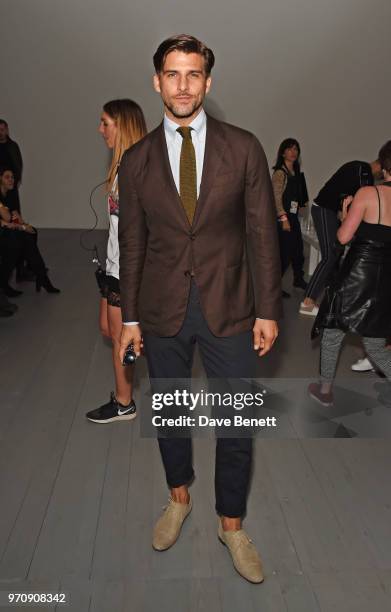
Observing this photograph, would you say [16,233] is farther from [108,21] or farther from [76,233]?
[108,21]

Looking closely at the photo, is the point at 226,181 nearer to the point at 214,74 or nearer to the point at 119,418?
the point at 119,418

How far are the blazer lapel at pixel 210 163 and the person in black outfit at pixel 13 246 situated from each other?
159 inches

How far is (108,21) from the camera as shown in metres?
8.99

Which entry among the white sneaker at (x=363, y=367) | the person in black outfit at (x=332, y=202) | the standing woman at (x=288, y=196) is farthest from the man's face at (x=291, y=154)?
the white sneaker at (x=363, y=367)

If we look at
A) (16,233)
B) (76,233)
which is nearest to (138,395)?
(16,233)

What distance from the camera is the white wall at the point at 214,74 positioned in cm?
898

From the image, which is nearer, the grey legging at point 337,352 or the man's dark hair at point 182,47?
the man's dark hair at point 182,47

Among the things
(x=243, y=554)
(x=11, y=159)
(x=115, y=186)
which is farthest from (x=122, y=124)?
(x=11, y=159)

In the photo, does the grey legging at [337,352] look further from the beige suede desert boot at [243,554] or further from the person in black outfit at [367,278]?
the beige suede desert boot at [243,554]

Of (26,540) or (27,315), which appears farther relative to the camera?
(27,315)

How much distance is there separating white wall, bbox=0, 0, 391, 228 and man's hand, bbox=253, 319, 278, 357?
796 cm

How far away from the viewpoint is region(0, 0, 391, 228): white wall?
29.5 ft

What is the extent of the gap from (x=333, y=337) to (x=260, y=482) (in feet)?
3.09

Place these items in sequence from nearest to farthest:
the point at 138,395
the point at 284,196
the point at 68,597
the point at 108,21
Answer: the point at 68,597
the point at 138,395
the point at 284,196
the point at 108,21
